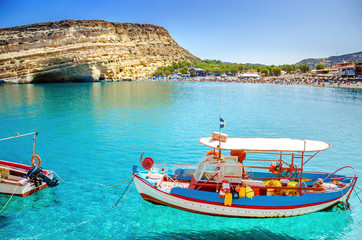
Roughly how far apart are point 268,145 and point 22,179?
11.9 m

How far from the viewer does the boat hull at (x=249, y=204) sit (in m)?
10.0

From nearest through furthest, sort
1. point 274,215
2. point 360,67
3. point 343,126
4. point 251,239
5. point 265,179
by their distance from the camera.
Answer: point 251,239
point 274,215
point 265,179
point 343,126
point 360,67

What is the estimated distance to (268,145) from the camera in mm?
10547

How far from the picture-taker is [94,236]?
9.65 m

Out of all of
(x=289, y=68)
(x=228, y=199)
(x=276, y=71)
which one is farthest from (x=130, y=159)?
(x=289, y=68)

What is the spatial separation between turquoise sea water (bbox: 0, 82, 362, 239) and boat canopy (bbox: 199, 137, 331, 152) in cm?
319

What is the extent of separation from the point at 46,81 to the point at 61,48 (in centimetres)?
1351

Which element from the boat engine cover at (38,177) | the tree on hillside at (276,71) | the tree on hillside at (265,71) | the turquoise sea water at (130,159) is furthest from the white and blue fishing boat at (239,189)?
the tree on hillside at (265,71)

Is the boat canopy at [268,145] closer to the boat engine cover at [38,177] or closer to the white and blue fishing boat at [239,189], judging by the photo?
the white and blue fishing boat at [239,189]

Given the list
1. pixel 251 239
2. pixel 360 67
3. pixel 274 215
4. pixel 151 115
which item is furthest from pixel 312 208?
pixel 360 67

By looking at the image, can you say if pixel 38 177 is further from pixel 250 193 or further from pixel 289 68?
pixel 289 68

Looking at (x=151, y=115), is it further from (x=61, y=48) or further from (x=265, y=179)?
(x=61, y=48)

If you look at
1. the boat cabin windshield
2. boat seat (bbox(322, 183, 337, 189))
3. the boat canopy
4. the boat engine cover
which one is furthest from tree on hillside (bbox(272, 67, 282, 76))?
the boat engine cover

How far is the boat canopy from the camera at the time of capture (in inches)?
400
